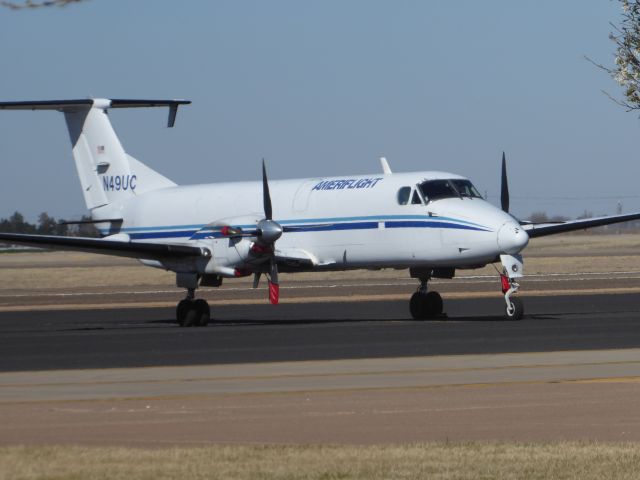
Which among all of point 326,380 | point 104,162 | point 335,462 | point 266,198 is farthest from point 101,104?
point 335,462

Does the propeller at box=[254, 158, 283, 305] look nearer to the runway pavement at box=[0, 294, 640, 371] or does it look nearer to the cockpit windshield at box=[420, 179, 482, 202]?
the runway pavement at box=[0, 294, 640, 371]

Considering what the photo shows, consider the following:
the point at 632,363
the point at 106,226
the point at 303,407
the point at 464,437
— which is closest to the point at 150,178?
the point at 106,226

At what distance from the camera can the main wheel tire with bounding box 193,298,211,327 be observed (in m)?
33.2

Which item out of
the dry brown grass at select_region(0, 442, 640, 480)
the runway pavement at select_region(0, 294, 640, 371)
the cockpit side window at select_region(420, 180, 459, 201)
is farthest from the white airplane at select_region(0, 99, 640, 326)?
the dry brown grass at select_region(0, 442, 640, 480)

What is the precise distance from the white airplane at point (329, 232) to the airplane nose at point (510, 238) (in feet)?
0.09

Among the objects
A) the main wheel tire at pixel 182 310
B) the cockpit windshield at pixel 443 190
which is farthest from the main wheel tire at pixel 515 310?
the main wheel tire at pixel 182 310

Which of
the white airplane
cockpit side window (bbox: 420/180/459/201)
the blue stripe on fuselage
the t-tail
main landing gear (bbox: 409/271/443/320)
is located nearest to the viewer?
the white airplane

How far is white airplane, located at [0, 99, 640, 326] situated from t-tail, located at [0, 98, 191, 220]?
4.62 ft

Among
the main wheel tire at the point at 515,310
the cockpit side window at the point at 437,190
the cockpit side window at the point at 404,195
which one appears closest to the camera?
the main wheel tire at the point at 515,310

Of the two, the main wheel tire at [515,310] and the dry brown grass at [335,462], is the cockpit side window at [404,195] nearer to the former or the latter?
the main wheel tire at [515,310]

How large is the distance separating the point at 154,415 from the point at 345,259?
62.4 ft

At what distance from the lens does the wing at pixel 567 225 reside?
1329 inches

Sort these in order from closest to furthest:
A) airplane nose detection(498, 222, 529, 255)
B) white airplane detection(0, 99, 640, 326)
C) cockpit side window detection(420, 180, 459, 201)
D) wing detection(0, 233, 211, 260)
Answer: airplane nose detection(498, 222, 529, 255) → white airplane detection(0, 99, 640, 326) → wing detection(0, 233, 211, 260) → cockpit side window detection(420, 180, 459, 201)

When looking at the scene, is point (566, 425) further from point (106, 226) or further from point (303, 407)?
point (106, 226)
